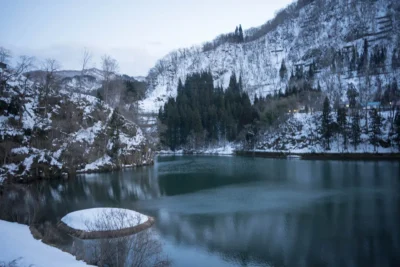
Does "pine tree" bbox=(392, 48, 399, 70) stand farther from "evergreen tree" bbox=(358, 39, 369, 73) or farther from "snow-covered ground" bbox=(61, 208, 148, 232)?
"snow-covered ground" bbox=(61, 208, 148, 232)

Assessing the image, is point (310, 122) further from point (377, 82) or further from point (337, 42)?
point (337, 42)

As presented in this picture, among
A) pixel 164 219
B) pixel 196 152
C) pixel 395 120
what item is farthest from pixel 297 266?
pixel 196 152

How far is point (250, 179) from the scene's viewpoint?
126 feet

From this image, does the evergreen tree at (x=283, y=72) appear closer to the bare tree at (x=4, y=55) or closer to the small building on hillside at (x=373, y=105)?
the small building on hillside at (x=373, y=105)

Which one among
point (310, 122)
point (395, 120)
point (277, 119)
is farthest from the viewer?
point (277, 119)

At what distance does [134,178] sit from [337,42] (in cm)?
11881

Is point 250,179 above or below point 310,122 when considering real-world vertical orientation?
below

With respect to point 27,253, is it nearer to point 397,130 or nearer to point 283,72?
point 397,130

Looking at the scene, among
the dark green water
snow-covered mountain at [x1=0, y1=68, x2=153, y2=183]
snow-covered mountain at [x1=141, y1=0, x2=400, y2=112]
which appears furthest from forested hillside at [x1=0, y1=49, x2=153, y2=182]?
snow-covered mountain at [x1=141, y1=0, x2=400, y2=112]

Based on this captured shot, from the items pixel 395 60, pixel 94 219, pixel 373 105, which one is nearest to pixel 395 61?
pixel 395 60

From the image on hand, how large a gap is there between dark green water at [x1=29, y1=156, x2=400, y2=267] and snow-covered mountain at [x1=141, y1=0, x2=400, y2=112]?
2840 inches

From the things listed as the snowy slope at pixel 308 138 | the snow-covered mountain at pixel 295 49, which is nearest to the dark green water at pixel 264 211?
the snowy slope at pixel 308 138

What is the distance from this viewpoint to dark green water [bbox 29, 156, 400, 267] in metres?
15.1

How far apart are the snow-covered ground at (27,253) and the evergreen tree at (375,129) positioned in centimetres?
6090
